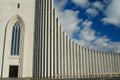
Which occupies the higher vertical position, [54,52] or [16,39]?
[16,39]

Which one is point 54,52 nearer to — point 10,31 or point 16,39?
point 16,39

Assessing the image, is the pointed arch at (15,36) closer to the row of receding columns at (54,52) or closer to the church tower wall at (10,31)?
the church tower wall at (10,31)

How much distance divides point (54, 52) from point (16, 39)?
482cm

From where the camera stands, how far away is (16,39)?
78.1 feet

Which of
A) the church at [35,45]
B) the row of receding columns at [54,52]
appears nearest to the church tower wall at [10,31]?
the church at [35,45]

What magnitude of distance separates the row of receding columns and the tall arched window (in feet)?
6.69

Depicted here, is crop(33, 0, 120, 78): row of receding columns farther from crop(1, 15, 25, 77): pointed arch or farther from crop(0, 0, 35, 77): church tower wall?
crop(1, 15, 25, 77): pointed arch

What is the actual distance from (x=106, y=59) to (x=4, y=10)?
16.2 m

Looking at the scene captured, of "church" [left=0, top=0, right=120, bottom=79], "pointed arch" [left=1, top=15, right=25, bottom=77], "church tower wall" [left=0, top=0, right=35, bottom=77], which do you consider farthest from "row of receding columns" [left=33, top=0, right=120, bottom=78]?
"pointed arch" [left=1, top=15, right=25, bottom=77]

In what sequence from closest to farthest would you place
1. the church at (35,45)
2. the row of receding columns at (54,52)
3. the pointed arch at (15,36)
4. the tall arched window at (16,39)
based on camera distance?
the row of receding columns at (54,52), the church at (35,45), the pointed arch at (15,36), the tall arched window at (16,39)

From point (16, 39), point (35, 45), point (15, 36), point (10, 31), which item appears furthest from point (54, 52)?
point (10, 31)

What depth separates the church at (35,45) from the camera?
22.7 metres

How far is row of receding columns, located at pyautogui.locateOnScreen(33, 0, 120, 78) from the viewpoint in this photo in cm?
2256

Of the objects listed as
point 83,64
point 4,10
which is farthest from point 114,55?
point 4,10
